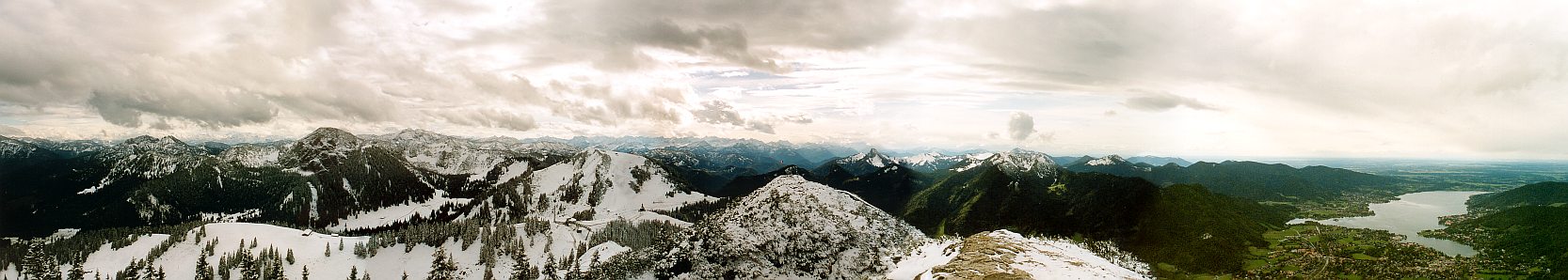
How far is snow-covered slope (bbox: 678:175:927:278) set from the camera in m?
103

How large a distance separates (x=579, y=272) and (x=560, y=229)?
5005cm

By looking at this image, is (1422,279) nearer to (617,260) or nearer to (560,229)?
(617,260)

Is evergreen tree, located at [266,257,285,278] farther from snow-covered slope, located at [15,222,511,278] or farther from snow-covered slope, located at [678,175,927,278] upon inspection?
snow-covered slope, located at [678,175,927,278]

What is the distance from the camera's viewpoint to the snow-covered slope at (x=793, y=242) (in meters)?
103

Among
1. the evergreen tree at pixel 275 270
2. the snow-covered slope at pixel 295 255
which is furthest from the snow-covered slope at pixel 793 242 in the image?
the evergreen tree at pixel 275 270

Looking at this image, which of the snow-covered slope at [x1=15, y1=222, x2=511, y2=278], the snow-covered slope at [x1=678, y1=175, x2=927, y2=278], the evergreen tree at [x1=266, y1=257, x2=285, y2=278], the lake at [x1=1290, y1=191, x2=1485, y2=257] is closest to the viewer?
the snow-covered slope at [x1=678, y1=175, x2=927, y2=278]

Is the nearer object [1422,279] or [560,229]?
[1422,279]

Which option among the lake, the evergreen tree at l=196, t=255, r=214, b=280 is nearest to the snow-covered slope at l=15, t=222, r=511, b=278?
the evergreen tree at l=196, t=255, r=214, b=280

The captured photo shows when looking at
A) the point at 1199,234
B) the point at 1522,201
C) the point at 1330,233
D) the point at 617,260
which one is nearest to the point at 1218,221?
the point at 1199,234

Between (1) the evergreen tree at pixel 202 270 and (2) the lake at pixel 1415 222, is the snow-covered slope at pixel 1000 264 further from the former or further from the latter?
(1) the evergreen tree at pixel 202 270

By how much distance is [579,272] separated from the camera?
144 meters

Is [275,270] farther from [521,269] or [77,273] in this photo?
[521,269]

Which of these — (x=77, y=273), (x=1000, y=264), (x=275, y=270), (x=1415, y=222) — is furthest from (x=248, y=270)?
(x=1415, y=222)

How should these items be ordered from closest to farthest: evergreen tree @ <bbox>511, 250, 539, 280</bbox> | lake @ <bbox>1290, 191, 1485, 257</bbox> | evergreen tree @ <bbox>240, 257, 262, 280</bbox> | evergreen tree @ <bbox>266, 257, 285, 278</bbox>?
1. evergreen tree @ <bbox>240, 257, 262, 280</bbox>
2. evergreen tree @ <bbox>266, 257, 285, 278</bbox>
3. lake @ <bbox>1290, 191, 1485, 257</bbox>
4. evergreen tree @ <bbox>511, 250, 539, 280</bbox>
